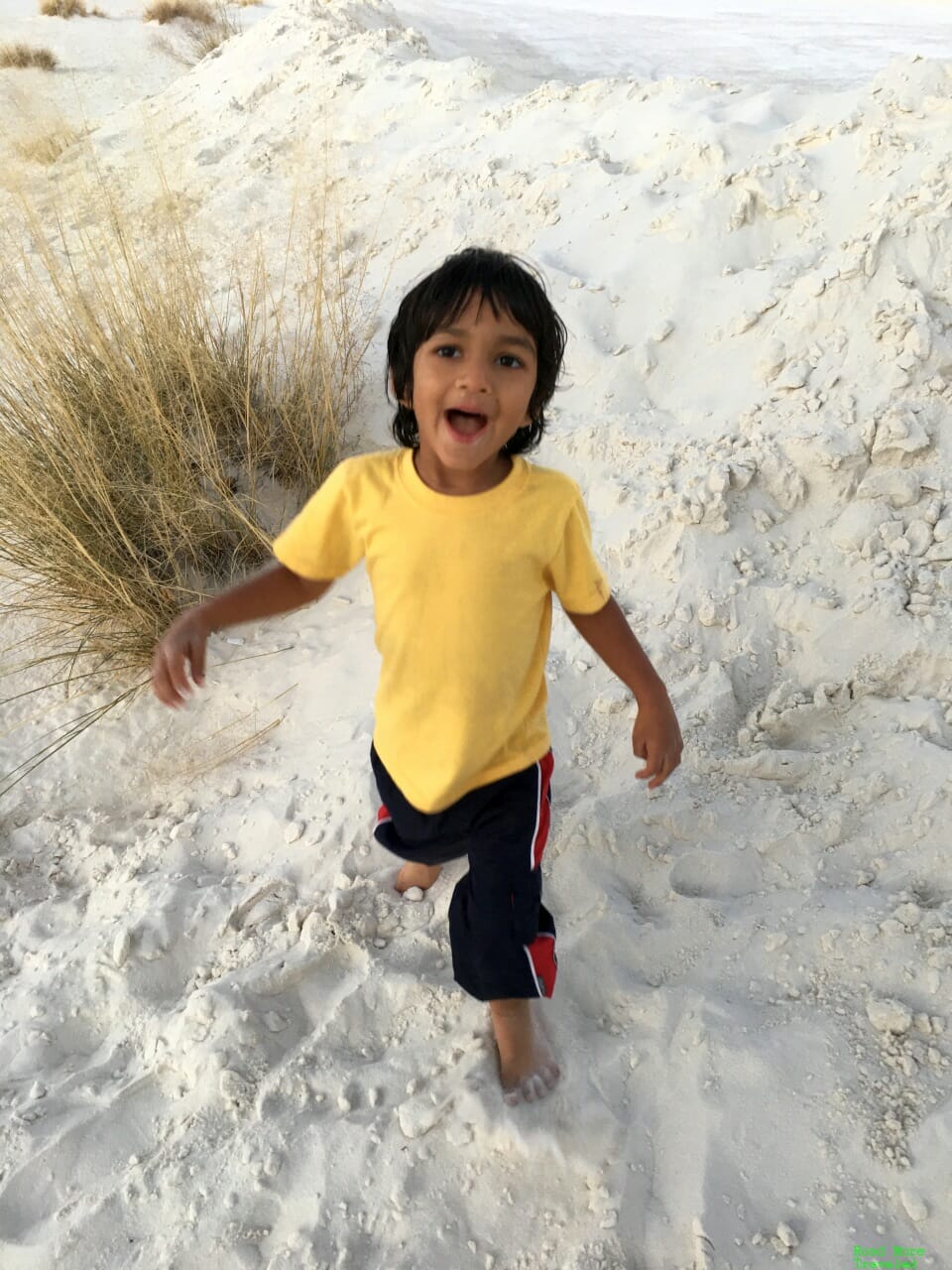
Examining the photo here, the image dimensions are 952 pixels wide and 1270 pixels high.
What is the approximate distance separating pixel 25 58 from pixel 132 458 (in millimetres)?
7234

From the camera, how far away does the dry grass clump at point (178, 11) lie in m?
8.62

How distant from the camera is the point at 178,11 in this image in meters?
8.71

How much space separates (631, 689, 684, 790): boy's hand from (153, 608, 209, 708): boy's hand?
0.64 meters

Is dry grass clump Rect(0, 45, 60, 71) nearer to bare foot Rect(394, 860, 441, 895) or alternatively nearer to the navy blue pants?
bare foot Rect(394, 860, 441, 895)

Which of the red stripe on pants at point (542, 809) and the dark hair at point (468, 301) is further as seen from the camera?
the red stripe on pants at point (542, 809)

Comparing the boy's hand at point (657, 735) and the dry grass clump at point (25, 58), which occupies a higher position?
the dry grass clump at point (25, 58)

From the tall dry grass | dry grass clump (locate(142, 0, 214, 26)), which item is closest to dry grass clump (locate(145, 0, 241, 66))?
dry grass clump (locate(142, 0, 214, 26))

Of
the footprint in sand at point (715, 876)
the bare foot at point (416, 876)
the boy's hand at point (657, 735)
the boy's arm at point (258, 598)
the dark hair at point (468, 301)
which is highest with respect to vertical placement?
the dark hair at point (468, 301)

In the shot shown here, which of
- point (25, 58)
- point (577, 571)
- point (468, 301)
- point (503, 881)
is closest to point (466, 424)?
point (468, 301)

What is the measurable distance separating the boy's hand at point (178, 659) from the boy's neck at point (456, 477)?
40 cm

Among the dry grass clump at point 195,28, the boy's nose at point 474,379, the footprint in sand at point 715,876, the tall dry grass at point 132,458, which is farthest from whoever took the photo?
the dry grass clump at point 195,28

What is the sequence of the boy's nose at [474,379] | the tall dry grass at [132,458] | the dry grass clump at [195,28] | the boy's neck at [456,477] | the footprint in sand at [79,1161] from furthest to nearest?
the dry grass clump at [195,28]
the tall dry grass at [132,458]
the footprint in sand at [79,1161]
the boy's neck at [456,477]
the boy's nose at [474,379]

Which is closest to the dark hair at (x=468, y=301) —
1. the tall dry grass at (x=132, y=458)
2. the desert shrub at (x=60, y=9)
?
the tall dry grass at (x=132, y=458)

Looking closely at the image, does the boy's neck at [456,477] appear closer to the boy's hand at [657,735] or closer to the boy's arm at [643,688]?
the boy's arm at [643,688]
